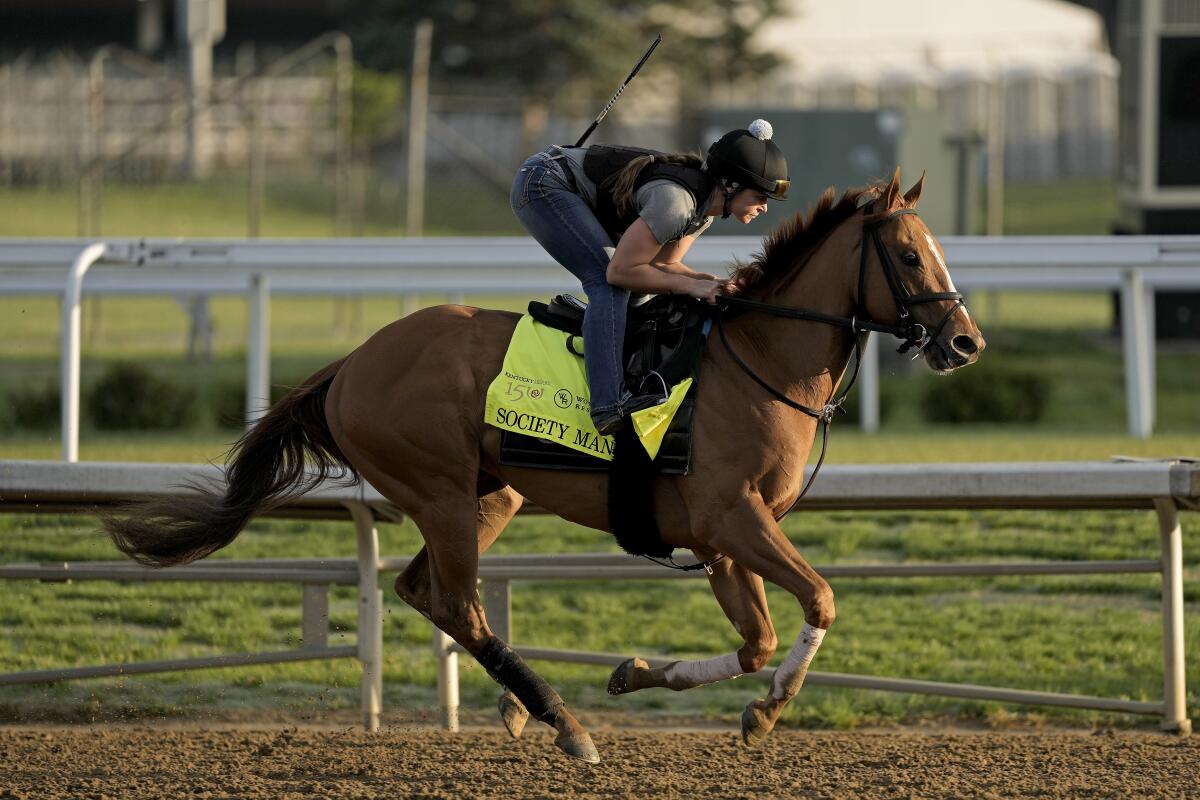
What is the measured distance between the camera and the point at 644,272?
14.5 feet

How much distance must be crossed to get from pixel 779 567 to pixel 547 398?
0.77 meters

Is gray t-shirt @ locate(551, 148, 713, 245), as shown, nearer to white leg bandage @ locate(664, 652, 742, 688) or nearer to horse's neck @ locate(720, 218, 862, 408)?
horse's neck @ locate(720, 218, 862, 408)

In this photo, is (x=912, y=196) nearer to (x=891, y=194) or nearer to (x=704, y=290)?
(x=891, y=194)

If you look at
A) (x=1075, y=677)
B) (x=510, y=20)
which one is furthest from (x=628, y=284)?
(x=510, y=20)

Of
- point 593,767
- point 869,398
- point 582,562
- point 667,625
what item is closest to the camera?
point 593,767

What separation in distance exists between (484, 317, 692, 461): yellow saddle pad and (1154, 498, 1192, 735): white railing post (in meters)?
1.98

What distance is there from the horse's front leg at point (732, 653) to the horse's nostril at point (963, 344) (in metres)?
0.84

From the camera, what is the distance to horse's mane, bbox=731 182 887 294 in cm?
457

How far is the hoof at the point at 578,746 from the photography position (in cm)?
461

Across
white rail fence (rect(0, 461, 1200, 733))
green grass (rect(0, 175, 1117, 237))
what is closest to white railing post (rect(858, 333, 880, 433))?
white rail fence (rect(0, 461, 1200, 733))

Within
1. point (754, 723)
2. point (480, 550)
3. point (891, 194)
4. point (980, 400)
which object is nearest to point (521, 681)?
point (480, 550)

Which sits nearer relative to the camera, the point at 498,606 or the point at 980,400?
the point at 498,606

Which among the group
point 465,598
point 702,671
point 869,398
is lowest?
point 702,671

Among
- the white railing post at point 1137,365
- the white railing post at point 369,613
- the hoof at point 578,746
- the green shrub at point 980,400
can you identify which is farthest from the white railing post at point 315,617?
the green shrub at point 980,400
